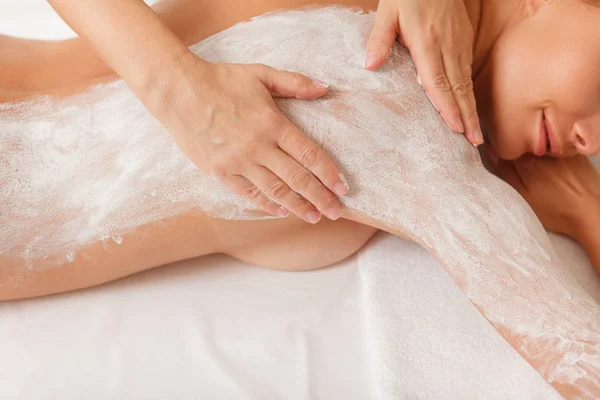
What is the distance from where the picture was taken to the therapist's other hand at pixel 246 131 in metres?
0.90

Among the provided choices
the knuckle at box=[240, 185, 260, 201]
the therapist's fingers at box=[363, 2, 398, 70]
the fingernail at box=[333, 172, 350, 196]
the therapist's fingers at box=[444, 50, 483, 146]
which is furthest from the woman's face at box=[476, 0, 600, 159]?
the knuckle at box=[240, 185, 260, 201]

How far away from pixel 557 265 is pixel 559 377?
0.59 ft

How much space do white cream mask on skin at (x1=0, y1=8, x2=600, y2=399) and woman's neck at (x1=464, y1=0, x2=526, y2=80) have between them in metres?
0.19

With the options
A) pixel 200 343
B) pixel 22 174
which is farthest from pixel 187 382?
pixel 22 174

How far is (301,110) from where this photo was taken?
0.97 metres

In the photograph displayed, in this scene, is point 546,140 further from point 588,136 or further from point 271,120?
point 271,120

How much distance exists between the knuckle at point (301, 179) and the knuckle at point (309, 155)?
0.05 feet

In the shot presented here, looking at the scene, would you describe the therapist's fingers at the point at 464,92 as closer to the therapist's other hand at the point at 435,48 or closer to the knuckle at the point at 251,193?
the therapist's other hand at the point at 435,48

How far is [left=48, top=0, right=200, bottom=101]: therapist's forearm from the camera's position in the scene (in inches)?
35.4

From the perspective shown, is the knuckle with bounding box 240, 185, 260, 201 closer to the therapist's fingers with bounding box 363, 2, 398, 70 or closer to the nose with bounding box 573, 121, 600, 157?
the therapist's fingers with bounding box 363, 2, 398, 70

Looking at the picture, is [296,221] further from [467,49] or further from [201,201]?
[467,49]

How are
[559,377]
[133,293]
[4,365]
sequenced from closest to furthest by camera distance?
1. [559,377]
2. [4,365]
3. [133,293]

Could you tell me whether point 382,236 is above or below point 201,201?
below

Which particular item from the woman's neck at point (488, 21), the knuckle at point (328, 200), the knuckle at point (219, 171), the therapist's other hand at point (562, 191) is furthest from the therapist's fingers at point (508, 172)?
the knuckle at point (219, 171)
